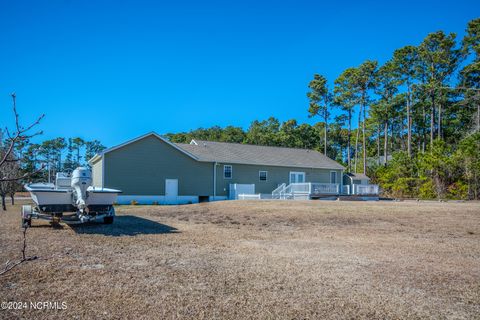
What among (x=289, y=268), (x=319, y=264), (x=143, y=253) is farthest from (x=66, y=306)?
(x=319, y=264)

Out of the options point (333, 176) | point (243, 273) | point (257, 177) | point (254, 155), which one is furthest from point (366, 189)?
point (243, 273)

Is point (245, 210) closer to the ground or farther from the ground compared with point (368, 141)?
closer to the ground

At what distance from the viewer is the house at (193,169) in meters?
25.8

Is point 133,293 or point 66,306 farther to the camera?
point 133,293

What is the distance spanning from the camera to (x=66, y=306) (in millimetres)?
4559

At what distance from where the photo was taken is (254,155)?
110ft

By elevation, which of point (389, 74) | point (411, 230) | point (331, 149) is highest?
point (389, 74)

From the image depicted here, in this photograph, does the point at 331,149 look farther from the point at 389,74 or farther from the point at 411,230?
the point at 411,230

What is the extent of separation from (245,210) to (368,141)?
166 feet

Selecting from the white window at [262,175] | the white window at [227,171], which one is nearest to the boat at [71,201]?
the white window at [227,171]

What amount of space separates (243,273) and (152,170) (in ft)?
70.9

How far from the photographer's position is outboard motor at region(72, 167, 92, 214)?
36.2 ft

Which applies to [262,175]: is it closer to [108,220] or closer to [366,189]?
[366,189]

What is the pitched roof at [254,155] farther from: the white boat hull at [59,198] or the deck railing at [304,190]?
the white boat hull at [59,198]
